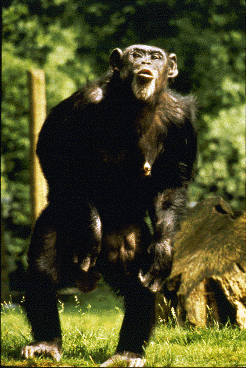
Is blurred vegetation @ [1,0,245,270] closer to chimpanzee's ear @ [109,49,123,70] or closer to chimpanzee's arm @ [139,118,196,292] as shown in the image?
chimpanzee's ear @ [109,49,123,70]

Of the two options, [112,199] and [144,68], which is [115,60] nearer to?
[144,68]

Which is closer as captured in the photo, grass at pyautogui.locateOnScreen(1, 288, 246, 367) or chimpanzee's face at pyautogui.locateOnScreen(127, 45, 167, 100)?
grass at pyautogui.locateOnScreen(1, 288, 246, 367)

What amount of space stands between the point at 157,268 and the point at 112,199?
591 mm

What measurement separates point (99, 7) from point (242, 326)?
9.53 m

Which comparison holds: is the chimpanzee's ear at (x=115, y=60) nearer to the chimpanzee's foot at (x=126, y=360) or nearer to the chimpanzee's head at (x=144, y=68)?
the chimpanzee's head at (x=144, y=68)

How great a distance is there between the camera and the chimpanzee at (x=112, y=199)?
3.69m

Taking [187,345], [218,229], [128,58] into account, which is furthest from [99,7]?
[187,345]

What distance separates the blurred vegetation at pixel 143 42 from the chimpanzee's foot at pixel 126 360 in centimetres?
737

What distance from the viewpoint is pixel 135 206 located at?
3.88m

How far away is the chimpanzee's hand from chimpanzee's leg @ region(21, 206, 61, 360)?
627mm

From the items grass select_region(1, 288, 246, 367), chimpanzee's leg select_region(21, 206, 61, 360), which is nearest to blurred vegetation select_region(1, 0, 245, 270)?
grass select_region(1, 288, 246, 367)

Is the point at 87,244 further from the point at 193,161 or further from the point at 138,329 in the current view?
the point at 193,161

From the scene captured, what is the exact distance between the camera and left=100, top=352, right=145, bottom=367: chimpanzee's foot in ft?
11.2

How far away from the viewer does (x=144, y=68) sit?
3.70 meters
